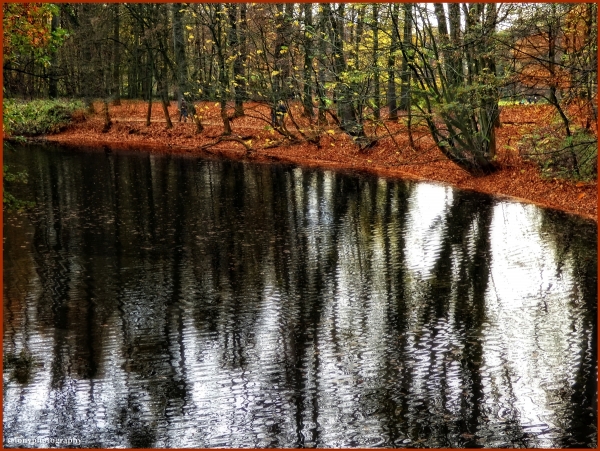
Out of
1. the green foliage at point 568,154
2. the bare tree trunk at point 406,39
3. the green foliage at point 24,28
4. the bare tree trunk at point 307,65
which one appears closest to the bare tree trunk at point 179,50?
the bare tree trunk at point 307,65

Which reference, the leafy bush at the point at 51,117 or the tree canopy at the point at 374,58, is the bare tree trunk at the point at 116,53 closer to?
the tree canopy at the point at 374,58

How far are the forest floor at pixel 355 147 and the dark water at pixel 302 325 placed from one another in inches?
69.8

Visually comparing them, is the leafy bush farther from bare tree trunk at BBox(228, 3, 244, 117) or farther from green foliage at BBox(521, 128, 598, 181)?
green foliage at BBox(521, 128, 598, 181)

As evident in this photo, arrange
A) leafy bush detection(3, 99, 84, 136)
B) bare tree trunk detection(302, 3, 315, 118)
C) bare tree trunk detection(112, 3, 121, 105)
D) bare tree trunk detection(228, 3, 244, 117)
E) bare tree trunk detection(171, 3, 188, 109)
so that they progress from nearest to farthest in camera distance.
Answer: bare tree trunk detection(302, 3, 315, 118) → bare tree trunk detection(228, 3, 244, 117) → bare tree trunk detection(171, 3, 188, 109) → bare tree trunk detection(112, 3, 121, 105) → leafy bush detection(3, 99, 84, 136)

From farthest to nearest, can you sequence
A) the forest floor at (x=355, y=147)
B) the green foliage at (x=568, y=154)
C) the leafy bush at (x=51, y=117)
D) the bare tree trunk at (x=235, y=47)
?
the leafy bush at (x=51, y=117), the bare tree trunk at (x=235, y=47), the forest floor at (x=355, y=147), the green foliage at (x=568, y=154)

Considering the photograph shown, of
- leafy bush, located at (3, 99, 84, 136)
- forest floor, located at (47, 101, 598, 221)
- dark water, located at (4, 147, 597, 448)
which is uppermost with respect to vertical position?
leafy bush, located at (3, 99, 84, 136)

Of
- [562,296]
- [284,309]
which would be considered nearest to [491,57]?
[562,296]

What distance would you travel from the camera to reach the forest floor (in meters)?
22.4

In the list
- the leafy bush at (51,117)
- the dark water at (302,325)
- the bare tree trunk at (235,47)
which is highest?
the bare tree trunk at (235,47)

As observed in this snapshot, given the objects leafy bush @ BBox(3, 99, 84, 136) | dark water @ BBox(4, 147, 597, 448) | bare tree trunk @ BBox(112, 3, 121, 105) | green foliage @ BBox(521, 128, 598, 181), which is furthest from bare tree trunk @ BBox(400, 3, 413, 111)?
leafy bush @ BBox(3, 99, 84, 136)

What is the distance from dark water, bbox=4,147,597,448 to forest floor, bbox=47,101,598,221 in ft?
5.82

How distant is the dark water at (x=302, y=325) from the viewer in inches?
347

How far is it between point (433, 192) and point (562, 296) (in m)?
10.5

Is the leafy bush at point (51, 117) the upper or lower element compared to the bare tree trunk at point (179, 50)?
lower
